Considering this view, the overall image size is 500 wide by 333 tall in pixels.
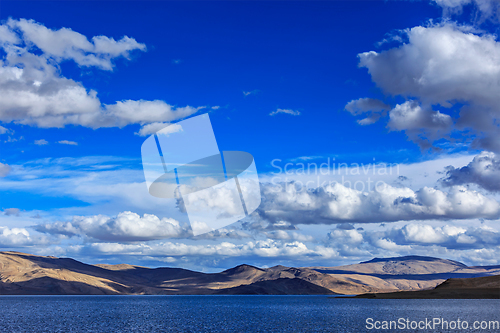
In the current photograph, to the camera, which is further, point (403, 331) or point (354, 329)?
point (354, 329)

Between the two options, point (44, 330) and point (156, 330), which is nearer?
point (44, 330)

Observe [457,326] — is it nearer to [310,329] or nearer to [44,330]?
[310,329]

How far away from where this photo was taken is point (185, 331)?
95.7 meters

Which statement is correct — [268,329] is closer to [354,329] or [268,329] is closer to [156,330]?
[354,329]

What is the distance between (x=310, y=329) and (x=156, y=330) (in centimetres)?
3559

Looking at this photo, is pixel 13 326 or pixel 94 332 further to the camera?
pixel 13 326

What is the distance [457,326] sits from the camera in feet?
317

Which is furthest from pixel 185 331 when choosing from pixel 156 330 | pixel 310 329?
pixel 310 329

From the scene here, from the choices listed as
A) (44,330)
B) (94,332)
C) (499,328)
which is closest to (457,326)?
(499,328)

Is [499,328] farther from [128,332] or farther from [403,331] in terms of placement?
[128,332]

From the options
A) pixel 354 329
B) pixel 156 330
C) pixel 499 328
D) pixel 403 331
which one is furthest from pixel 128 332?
pixel 499 328

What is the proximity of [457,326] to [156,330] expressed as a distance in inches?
2716

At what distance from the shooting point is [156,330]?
322ft

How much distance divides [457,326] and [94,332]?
3190 inches
